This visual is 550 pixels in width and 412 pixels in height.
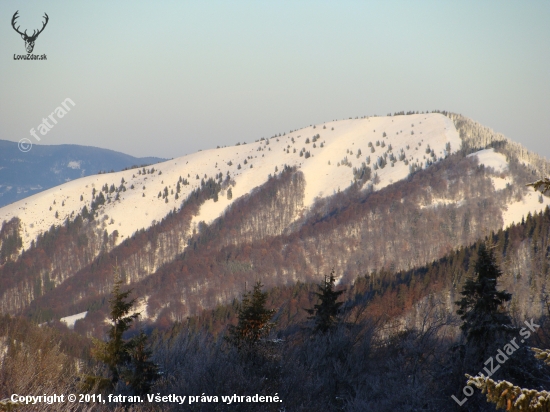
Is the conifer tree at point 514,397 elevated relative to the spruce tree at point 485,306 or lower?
elevated

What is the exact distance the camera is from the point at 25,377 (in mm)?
13961

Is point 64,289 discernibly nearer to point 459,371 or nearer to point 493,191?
point 493,191

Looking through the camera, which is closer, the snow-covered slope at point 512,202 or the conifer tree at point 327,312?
the conifer tree at point 327,312

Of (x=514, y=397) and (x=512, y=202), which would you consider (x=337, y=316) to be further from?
(x=512, y=202)

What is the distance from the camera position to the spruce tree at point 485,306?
23.7 metres

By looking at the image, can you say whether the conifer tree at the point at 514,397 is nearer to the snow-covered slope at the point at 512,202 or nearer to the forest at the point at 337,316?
the forest at the point at 337,316

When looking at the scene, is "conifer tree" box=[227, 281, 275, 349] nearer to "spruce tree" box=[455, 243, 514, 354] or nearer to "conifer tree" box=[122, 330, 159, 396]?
"conifer tree" box=[122, 330, 159, 396]

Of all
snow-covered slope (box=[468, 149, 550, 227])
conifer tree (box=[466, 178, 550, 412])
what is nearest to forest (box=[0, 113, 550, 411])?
conifer tree (box=[466, 178, 550, 412])

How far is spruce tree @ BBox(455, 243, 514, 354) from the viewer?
23.7 metres

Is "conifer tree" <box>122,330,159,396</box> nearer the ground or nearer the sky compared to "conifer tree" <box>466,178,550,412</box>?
nearer the ground

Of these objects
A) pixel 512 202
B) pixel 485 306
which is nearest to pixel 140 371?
pixel 485 306

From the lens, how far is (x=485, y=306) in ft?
80.4

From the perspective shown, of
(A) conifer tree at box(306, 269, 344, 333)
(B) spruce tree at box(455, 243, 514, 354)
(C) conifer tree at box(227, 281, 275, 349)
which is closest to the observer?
(B) spruce tree at box(455, 243, 514, 354)

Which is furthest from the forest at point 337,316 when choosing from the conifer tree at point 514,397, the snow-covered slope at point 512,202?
the snow-covered slope at point 512,202
